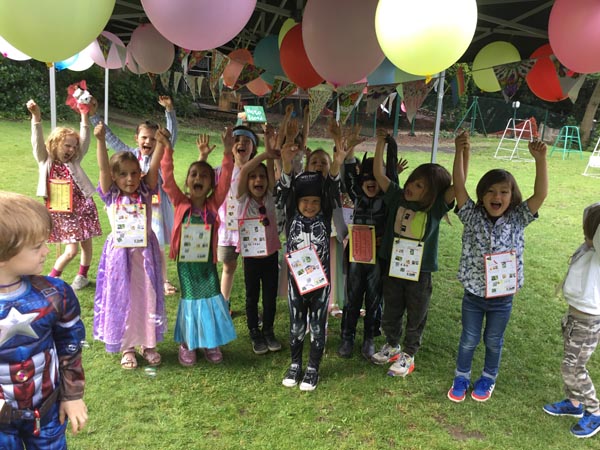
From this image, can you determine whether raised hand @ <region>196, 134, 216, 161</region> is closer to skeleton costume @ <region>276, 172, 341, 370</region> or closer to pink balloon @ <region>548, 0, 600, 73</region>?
skeleton costume @ <region>276, 172, 341, 370</region>

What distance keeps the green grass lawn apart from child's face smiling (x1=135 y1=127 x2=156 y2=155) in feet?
4.48

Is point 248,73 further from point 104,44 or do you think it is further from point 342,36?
point 104,44

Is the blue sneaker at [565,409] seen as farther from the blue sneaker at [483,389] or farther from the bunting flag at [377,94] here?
the bunting flag at [377,94]

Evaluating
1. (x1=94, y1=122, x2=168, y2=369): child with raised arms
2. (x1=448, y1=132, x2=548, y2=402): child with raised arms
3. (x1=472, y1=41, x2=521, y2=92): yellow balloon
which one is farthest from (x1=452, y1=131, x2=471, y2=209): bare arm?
(x1=94, y1=122, x2=168, y2=369): child with raised arms

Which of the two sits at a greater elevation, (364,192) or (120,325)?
(364,192)

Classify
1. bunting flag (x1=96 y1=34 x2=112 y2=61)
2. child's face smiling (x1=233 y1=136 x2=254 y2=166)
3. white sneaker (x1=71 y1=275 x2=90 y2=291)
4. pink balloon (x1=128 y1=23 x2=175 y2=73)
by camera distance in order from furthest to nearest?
bunting flag (x1=96 y1=34 x2=112 y2=61), white sneaker (x1=71 y1=275 x2=90 y2=291), pink balloon (x1=128 y1=23 x2=175 y2=73), child's face smiling (x1=233 y1=136 x2=254 y2=166)

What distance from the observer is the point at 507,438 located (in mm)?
2543

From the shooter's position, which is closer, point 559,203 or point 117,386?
point 117,386

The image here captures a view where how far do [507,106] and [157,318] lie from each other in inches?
797

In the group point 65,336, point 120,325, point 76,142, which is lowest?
point 120,325

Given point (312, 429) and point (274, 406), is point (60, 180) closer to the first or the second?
A: point (274, 406)

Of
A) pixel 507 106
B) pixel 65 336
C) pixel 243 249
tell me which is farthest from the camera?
pixel 507 106

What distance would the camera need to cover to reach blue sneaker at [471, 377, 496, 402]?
2.87 meters

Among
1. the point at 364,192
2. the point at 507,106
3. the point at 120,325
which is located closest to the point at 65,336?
the point at 120,325
